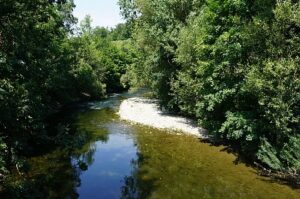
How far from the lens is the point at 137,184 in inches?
781

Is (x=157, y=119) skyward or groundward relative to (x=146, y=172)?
skyward

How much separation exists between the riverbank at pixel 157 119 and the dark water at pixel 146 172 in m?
2.24

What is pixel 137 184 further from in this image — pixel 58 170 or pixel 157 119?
pixel 157 119

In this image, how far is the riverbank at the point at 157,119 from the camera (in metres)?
32.4

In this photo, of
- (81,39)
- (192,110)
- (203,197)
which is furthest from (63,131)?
(81,39)

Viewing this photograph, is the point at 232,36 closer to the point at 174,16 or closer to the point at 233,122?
the point at 233,122

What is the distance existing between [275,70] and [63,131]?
44.3ft

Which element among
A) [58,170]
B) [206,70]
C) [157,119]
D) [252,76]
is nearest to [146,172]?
[58,170]

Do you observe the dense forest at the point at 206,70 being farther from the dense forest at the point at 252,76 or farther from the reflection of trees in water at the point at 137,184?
the reflection of trees in water at the point at 137,184

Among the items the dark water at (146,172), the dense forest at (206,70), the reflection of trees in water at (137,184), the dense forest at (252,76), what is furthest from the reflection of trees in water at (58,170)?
the dense forest at (252,76)

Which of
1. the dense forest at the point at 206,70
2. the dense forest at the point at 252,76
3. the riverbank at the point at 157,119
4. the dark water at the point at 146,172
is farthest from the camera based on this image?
the riverbank at the point at 157,119

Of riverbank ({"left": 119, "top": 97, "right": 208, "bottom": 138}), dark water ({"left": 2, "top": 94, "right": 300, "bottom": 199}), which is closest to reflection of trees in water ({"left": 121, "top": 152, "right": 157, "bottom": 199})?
dark water ({"left": 2, "top": 94, "right": 300, "bottom": 199})

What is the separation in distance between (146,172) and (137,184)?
1894 millimetres

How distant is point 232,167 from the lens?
2258 cm
